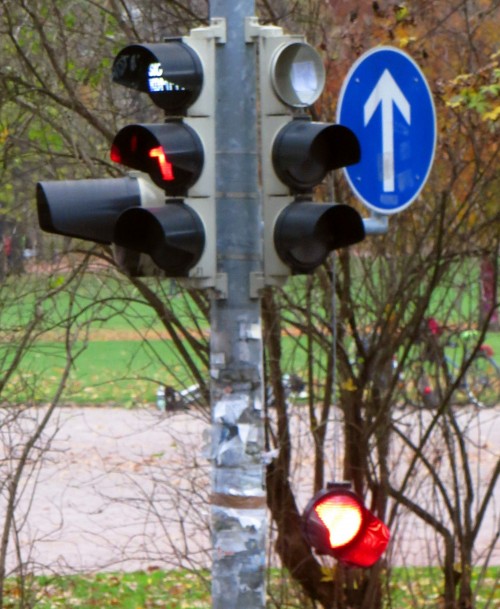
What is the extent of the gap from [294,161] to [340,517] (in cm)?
146

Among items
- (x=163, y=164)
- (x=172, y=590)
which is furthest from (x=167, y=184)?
(x=172, y=590)

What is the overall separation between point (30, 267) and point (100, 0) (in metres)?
1.78

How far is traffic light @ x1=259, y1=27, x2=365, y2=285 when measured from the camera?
457cm

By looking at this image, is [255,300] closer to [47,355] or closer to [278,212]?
[278,212]

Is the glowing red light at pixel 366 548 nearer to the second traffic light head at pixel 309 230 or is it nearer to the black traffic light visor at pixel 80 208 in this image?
the second traffic light head at pixel 309 230

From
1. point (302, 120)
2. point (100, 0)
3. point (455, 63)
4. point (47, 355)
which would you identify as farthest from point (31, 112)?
point (302, 120)

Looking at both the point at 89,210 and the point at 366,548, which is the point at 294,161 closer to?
the point at 89,210

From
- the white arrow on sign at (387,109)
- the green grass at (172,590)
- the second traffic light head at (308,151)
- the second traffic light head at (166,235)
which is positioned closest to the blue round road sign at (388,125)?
the white arrow on sign at (387,109)

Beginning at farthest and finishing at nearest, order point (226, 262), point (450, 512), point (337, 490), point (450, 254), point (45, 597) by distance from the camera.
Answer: point (45, 597) → point (450, 512) → point (450, 254) → point (337, 490) → point (226, 262)

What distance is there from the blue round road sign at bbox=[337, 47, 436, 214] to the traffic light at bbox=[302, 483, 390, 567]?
1337mm

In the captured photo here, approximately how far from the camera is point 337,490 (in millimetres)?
5156

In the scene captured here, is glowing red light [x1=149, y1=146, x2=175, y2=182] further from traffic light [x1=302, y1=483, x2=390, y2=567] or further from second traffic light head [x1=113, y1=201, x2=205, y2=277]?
traffic light [x1=302, y1=483, x2=390, y2=567]

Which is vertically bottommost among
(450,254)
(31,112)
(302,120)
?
(302,120)

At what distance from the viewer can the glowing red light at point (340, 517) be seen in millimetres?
5102
